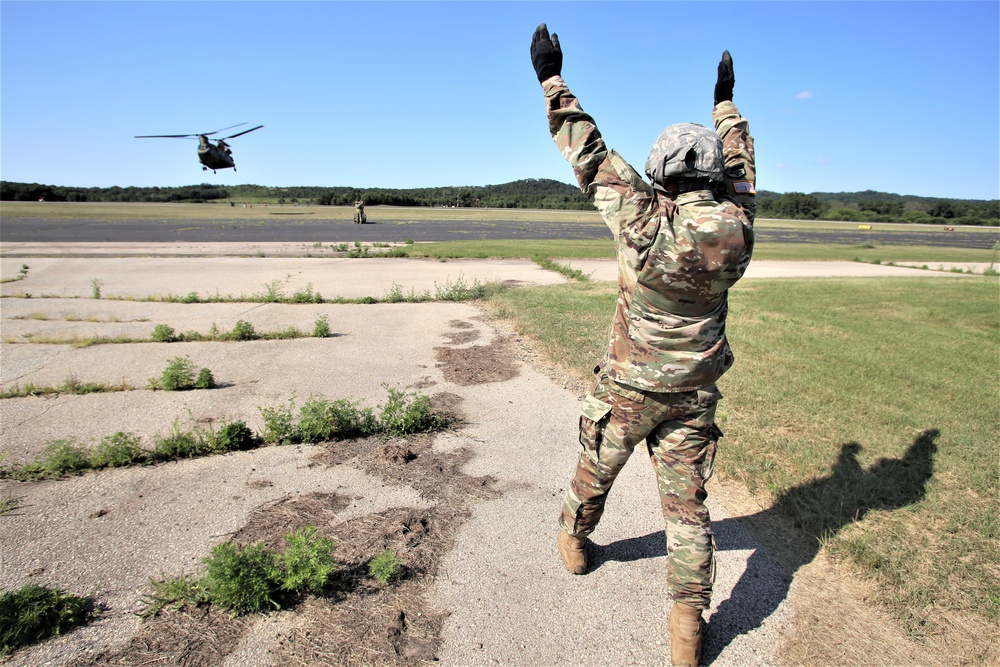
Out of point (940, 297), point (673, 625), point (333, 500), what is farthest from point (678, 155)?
point (940, 297)

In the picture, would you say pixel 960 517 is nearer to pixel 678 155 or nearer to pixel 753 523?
pixel 753 523

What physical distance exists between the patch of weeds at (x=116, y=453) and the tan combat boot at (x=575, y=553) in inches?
138

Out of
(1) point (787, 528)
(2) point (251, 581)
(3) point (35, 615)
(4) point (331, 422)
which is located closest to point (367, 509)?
(2) point (251, 581)

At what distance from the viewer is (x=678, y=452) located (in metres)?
2.71

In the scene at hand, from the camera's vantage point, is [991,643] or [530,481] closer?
[991,643]

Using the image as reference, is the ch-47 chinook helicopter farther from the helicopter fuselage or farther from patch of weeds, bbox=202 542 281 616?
patch of weeds, bbox=202 542 281 616

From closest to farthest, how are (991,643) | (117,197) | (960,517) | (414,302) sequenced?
(991,643)
(960,517)
(414,302)
(117,197)

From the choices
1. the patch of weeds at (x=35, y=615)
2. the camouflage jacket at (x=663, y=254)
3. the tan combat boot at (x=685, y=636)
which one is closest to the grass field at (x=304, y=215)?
the patch of weeds at (x=35, y=615)

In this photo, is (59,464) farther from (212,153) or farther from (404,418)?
(212,153)

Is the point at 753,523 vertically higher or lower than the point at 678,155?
lower

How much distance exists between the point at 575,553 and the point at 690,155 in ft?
7.27

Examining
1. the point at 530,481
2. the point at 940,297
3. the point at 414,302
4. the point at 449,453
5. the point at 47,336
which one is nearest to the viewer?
the point at 530,481

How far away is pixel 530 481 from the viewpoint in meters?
4.36

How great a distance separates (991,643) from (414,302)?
10152mm
